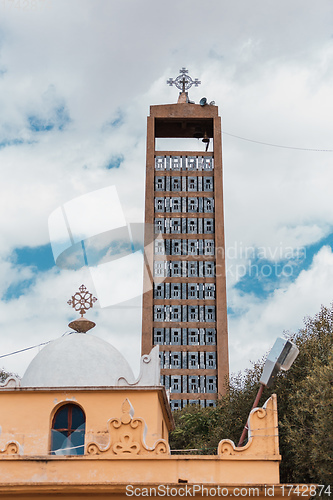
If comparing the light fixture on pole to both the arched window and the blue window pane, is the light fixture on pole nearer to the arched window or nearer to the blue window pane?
the arched window

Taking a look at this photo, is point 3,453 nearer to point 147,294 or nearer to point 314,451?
point 314,451

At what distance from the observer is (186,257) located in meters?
51.8

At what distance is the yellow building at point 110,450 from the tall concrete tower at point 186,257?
109ft

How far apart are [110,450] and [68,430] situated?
1987mm

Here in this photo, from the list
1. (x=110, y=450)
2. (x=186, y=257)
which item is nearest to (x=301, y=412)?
(x=110, y=450)

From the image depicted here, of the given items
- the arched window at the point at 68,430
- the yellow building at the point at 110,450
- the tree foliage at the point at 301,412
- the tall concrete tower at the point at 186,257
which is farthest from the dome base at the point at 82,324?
the tall concrete tower at the point at 186,257

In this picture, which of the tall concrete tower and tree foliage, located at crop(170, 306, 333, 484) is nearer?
tree foliage, located at crop(170, 306, 333, 484)

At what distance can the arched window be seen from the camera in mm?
13742

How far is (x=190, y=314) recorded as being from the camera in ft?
164

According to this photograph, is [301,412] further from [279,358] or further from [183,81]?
[183,81]

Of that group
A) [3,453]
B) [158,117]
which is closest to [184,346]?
[158,117]

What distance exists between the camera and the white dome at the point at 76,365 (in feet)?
47.6

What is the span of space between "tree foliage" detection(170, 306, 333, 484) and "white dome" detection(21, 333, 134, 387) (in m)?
2.69

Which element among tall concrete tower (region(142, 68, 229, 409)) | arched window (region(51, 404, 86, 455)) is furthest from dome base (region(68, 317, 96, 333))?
tall concrete tower (region(142, 68, 229, 409))
